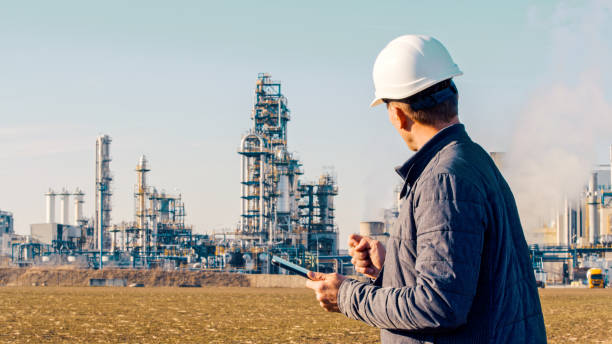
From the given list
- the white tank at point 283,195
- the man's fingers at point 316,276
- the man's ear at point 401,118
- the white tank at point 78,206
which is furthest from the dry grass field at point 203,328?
the white tank at point 78,206

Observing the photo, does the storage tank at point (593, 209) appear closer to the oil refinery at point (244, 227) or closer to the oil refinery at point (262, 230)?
the oil refinery at point (262, 230)

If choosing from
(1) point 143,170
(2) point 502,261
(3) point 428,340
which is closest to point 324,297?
(3) point 428,340

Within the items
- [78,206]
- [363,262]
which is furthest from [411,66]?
[78,206]

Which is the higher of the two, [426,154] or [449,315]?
[426,154]

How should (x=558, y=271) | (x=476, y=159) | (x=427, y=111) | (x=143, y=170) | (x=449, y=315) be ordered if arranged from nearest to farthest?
(x=449, y=315)
(x=476, y=159)
(x=427, y=111)
(x=558, y=271)
(x=143, y=170)

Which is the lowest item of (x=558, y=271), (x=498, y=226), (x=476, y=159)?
(x=558, y=271)

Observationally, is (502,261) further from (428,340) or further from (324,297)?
(324,297)

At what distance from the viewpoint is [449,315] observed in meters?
2.14

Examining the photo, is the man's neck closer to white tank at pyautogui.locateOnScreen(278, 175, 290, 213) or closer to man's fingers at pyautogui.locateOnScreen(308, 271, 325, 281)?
man's fingers at pyautogui.locateOnScreen(308, 271, 325, 281)

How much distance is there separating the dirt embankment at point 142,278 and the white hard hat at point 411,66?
67.9 metres

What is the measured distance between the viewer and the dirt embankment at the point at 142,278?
2781 inches

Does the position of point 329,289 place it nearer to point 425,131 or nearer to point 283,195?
point 425,131

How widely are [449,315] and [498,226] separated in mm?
293

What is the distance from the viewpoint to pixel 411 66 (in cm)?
242
